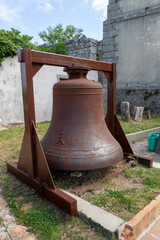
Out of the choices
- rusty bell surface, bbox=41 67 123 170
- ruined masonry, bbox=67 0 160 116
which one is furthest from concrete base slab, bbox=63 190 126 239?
ruined masonry, bbox=67 0 160 116

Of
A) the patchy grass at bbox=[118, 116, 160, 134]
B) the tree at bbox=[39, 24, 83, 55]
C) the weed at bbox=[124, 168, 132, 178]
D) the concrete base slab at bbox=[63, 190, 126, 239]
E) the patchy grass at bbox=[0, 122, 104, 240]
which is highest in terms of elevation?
the tree at bbox=[39, 24, 83, 55]

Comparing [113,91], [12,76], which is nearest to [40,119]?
[12,76]

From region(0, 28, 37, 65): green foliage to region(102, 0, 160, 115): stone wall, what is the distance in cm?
406

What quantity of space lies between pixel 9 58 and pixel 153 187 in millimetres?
6162

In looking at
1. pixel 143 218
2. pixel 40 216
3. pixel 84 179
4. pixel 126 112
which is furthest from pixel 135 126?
pixel 40 216

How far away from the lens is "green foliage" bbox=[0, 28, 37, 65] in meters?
6.21

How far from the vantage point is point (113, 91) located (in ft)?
10.0

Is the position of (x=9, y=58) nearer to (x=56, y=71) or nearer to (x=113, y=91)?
(x=56, y=71)

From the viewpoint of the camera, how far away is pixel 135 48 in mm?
8414

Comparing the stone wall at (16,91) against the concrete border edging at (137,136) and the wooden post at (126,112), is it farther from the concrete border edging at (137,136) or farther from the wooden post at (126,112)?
the concrete border edging at (137,136)

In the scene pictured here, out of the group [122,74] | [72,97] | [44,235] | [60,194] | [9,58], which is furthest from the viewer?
[122,74]

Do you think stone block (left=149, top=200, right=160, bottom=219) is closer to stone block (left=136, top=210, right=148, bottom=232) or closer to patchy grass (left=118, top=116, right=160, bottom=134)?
stone block (left=136, top=210, right=148, bottom=232)

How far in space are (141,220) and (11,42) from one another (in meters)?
6.80

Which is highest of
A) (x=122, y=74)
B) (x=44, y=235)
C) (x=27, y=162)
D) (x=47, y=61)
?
(x=122, y=74)
